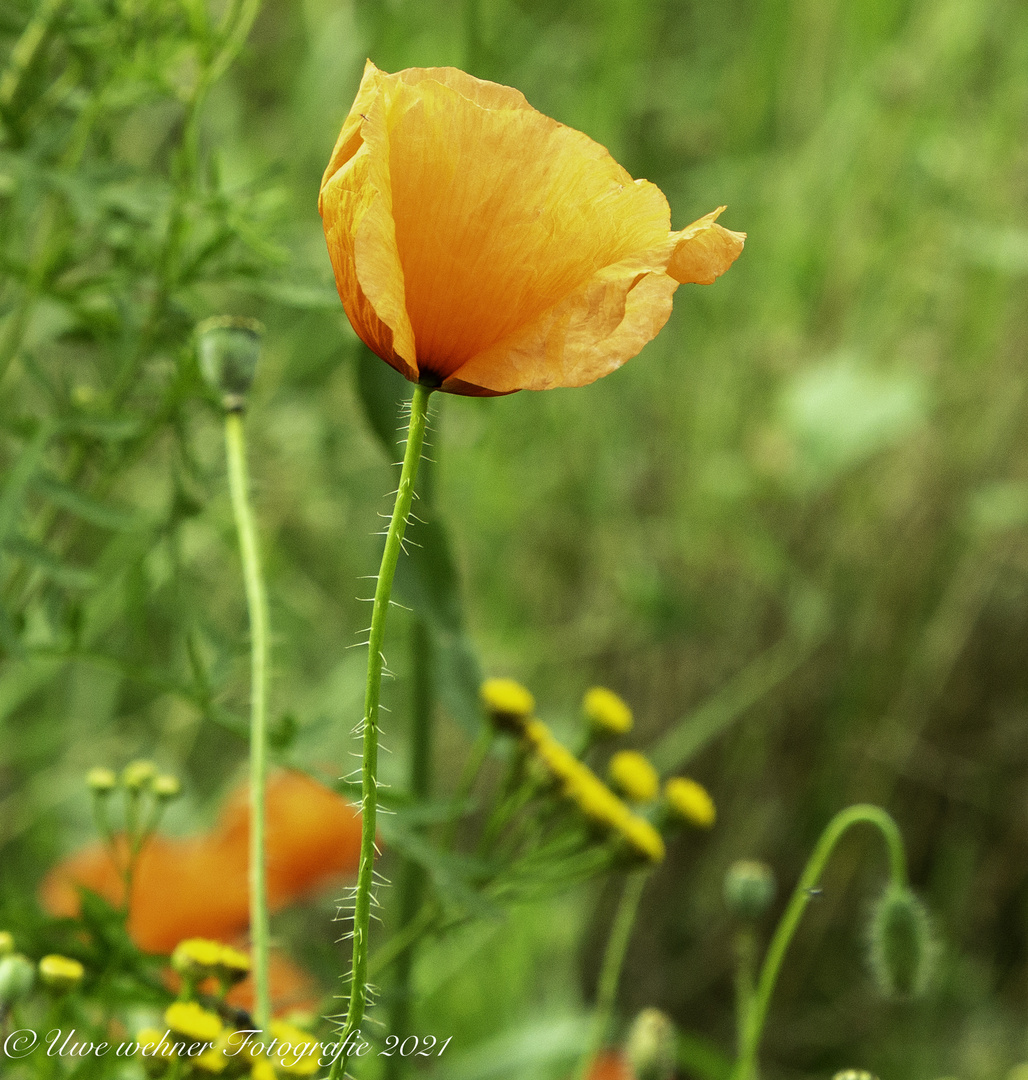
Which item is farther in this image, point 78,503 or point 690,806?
point 690,806

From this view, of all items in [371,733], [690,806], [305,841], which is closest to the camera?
[371,733]

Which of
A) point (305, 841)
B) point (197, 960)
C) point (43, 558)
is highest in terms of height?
point (43, 558)

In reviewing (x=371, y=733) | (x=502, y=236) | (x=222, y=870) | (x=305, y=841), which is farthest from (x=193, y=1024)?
(x=305, y=841)

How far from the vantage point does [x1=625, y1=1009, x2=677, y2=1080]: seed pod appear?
0.55 m

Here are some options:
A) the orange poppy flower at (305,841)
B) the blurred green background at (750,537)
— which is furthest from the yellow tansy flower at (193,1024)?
the blurred green background at (750,537)

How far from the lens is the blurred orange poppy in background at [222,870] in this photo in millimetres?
746

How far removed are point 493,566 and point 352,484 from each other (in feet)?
0.74

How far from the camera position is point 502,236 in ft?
1.12

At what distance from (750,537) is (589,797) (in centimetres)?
76

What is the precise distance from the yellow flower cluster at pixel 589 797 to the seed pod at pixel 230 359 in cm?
22

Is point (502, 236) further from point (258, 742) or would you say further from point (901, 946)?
point (901, 946)

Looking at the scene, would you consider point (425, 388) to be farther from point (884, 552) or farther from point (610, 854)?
point (884, 552)

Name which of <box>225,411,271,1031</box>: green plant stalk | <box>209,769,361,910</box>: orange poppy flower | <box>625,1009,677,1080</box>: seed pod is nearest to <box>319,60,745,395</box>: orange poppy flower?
<box>225,411,271,1031</box>: green plant stalk

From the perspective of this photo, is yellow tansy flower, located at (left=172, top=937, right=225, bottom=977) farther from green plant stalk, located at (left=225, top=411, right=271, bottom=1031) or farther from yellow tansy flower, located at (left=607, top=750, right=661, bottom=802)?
yellow tansy flower, located at (left=607, top=750, right=661, bottom=802)
